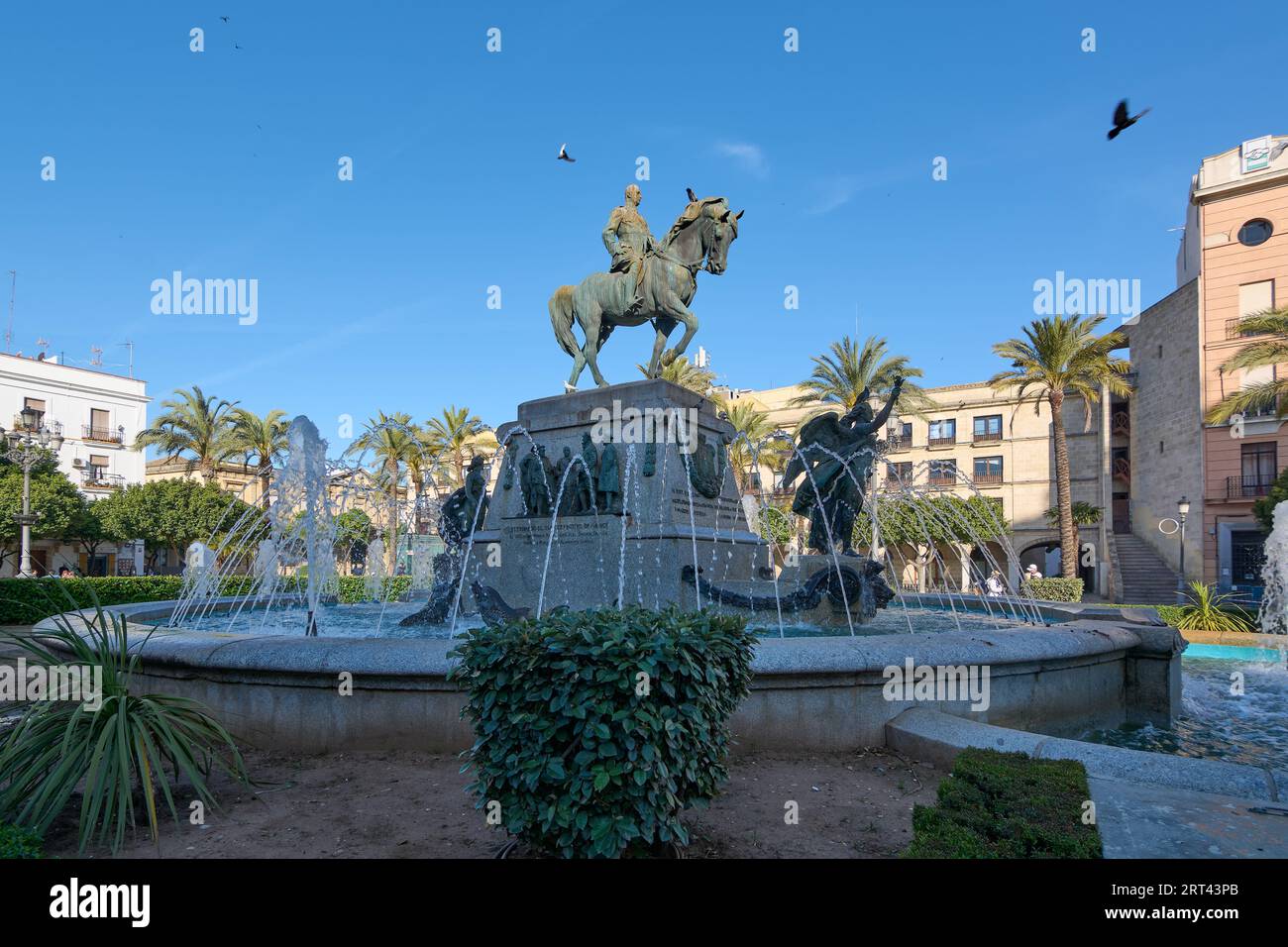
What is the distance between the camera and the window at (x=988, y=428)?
51.5 m

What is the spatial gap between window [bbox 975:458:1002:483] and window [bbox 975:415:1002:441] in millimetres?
1438

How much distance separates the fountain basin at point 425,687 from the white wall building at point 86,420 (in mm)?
52564

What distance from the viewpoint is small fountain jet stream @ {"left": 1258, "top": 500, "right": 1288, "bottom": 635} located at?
1759 centimetres

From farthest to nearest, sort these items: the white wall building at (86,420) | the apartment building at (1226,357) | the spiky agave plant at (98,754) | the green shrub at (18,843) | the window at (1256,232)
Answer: the white wall building at (86,420)
the window at (1256,232)
the apartment building at (1226,357)
the spiky agave plant at (98,754)
the green shrub at (18,843)

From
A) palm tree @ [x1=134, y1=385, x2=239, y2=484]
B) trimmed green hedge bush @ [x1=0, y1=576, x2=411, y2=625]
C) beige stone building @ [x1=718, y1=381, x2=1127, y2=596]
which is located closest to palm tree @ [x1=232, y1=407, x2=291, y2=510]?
palm tree @ [x1=134, y1=385, x2=239, y2=484]

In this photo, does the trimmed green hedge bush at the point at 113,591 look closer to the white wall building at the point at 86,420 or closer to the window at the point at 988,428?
the white wall building at the point at 86,420

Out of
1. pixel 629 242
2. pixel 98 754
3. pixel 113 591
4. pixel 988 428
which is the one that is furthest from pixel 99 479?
pixel 98 754

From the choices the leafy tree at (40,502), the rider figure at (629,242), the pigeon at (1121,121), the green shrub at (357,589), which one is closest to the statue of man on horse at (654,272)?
the rider figure at (629,242)

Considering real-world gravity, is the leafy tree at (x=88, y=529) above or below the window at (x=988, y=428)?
below

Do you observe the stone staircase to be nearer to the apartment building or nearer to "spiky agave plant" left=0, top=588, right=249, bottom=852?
the apartment building

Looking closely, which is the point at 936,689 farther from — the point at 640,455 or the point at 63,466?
the point at 63,466
